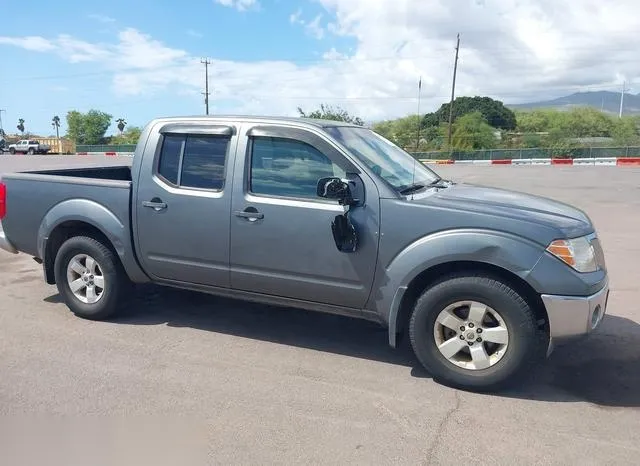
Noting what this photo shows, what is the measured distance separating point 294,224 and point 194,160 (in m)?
1.16

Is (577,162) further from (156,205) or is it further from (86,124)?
(86,124)

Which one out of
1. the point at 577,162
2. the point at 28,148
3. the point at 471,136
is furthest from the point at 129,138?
the point at 577,162

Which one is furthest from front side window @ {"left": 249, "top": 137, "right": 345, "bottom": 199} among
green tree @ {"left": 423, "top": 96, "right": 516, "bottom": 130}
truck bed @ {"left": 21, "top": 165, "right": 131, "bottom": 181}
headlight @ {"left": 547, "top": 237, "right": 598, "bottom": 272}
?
green tree @ {"left": 423, "top": 96, "right": 516, "bottom": 130}

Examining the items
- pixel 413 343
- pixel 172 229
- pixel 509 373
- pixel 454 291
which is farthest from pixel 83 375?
pixel 509 373

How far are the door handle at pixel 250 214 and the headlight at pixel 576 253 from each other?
6.93 feet

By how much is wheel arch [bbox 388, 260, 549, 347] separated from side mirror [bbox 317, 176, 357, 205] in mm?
790

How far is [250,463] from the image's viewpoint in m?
3.10

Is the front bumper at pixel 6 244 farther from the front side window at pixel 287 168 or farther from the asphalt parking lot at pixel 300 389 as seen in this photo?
the front side window at pixel 287 168

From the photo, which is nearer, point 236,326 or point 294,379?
point 294,379

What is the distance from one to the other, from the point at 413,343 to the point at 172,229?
2.20m

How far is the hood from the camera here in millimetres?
3891

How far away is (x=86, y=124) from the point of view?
10469 cm

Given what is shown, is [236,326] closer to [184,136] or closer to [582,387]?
[184,136]

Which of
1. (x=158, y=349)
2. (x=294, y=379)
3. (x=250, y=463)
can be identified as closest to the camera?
(x=250, y=463)
